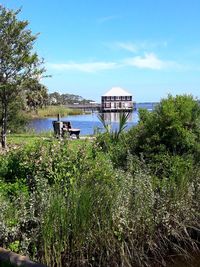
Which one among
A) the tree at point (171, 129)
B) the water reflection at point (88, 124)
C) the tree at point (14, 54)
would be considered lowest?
the water reflection at point (88, 124)

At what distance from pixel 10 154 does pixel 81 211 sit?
2710 mm

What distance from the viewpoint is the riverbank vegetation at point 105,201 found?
537 cm

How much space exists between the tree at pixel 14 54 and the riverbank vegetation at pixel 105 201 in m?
9.94

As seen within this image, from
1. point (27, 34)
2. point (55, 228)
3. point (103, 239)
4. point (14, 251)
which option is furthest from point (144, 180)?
point (27, 34)

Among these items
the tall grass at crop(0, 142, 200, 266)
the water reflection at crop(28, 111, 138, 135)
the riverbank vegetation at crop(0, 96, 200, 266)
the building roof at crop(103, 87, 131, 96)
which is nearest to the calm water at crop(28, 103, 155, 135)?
the water reflection at crop(28, 111, 138, 135)

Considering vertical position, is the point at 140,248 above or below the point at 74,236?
below

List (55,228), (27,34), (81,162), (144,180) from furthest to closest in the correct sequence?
(27,34) < (81,162) < (144,180) < (55,228)

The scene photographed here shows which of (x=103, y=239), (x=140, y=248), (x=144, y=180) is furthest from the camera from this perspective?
(x=144, y=180)

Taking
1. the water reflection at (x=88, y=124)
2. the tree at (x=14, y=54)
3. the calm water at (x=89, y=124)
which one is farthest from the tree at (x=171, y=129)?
the tree at (x=14, y=54)

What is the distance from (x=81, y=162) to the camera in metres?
7.05

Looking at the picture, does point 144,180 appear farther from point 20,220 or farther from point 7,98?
point 7,98

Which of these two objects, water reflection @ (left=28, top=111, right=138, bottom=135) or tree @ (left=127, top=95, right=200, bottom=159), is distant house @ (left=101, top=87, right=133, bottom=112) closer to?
water reflection @ (left=28, top=111, right=138, bottom=135)

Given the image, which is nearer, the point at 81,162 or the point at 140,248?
the point at 140,248

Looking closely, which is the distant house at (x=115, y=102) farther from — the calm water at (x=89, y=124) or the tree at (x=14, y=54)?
the tree at (x=14, y=54)
